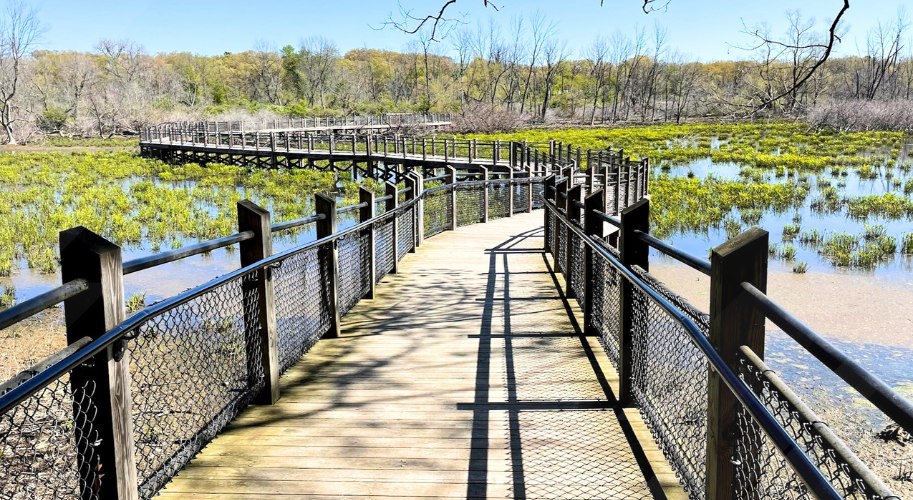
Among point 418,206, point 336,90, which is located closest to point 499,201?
point 418,206

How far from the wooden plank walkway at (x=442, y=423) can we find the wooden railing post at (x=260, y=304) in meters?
0.22

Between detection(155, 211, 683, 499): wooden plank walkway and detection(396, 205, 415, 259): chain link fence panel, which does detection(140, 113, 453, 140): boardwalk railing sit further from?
detection(155, 211, 683, 499): wooden plank walkway

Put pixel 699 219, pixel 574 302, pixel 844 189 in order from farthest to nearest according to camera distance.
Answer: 1. pixel 844 189
2. pixel 699 219
3. pixel 574 302

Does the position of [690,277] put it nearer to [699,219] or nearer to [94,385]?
[699,219]

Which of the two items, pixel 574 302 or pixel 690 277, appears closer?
pixel 574 302

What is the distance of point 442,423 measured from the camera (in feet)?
14.2

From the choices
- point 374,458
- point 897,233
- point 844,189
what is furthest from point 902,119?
point 374,458

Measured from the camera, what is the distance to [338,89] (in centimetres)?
12031

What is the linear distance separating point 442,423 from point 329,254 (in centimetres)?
234

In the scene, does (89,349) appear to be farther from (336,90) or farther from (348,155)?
(336,90)

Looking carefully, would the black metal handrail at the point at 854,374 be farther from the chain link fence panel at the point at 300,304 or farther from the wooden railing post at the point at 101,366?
the chain link fence panel at the point at 300,304

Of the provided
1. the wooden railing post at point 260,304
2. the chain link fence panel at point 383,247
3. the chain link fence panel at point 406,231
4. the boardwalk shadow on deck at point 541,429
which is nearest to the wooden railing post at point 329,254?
the boardwalk shadow on deck at point 541,429

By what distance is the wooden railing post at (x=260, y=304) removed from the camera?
179 inches

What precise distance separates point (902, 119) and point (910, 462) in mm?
64497
